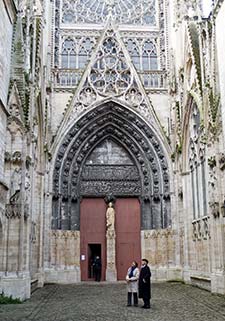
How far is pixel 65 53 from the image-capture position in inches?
818

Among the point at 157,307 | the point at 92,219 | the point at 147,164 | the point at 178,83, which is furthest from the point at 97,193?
the point at 157,307

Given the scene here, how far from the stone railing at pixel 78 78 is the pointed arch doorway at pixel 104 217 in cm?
309

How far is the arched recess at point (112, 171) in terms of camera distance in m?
18.9

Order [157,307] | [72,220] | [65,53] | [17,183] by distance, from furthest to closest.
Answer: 1. [65,53]
2. [72,220]
3. [17,183]
4. [157,307]

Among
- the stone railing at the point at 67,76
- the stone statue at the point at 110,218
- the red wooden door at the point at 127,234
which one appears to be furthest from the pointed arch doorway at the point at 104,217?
the stone railing at the point at 67,76

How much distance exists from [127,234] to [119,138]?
437cm

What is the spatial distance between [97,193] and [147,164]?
2.60m

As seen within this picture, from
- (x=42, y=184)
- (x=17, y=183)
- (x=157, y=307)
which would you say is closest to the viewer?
(x=157, y=307)

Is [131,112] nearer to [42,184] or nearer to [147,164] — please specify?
[147,164]

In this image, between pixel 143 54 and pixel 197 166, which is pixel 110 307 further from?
pixel 143 54

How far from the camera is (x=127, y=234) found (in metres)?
A: 19.8

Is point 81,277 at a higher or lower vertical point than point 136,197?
lower

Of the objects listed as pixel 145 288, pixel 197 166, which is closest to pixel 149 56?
pixel 197 166

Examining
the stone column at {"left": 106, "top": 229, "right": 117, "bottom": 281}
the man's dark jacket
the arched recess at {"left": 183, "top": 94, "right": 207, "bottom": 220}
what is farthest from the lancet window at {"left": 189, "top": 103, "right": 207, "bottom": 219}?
the man's dark jacket
